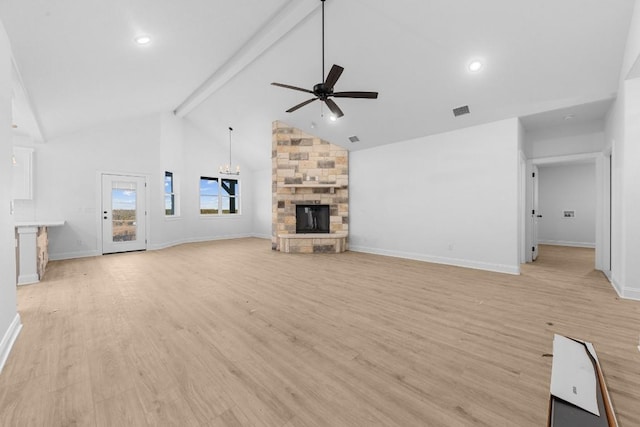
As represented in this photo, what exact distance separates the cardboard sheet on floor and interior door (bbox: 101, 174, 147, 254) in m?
8.16

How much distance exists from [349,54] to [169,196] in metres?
6.61

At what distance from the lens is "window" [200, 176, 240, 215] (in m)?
9.27

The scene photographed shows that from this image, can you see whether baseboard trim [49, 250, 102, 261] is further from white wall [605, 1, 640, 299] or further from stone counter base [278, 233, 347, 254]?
white wall [605, 1, 640, 299]

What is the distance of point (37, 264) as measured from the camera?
4.11 metres

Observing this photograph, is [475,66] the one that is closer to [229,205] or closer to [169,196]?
[169,196]

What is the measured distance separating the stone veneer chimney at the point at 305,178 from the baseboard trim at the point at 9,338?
15.8ft

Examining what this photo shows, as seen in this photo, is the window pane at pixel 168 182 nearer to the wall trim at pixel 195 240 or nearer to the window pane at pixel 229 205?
the wall trim at pixel 195 240

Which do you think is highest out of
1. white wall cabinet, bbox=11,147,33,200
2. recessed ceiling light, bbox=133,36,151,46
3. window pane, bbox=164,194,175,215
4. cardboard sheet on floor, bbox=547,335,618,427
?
recessed ceiling light, bbox=133,36,151,46

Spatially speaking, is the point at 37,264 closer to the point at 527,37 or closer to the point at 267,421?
the point at 267,421

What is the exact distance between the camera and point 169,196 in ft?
27.1

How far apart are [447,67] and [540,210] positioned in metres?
6.70

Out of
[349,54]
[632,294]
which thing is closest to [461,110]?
[349,54]

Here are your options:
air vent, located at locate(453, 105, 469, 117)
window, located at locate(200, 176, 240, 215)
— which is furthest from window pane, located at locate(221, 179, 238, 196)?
air vent, located at locate(453, 105, 469, 117)

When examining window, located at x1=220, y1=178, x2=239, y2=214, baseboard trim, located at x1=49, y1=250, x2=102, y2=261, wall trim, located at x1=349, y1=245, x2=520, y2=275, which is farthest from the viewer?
window, located at x1=220, y1=178, x2=239, y2=214
